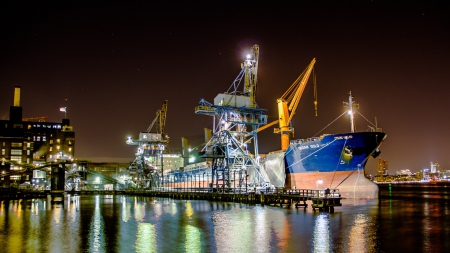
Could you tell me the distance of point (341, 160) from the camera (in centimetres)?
5631

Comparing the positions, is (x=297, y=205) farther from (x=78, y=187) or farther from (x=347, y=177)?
(x=78, y=187)

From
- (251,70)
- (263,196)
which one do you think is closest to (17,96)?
(251,70)

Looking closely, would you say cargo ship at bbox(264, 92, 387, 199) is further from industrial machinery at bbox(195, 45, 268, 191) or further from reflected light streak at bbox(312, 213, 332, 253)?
reflected light streak at bbox(312, 213, 332, 253)

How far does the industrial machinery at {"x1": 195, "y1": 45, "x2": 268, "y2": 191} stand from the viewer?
62.4m

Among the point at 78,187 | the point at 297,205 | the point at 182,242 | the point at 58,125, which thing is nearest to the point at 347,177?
the point at 297,205

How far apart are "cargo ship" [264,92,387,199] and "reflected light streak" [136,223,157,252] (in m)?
33.3

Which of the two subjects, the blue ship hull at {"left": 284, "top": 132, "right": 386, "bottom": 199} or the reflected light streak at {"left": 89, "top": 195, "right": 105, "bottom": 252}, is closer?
the reflected light streak at {"left": 89, "top": 195, "right": 105, "bottom": 252}

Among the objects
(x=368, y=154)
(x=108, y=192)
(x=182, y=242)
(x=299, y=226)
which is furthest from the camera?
(x=108, y=192)

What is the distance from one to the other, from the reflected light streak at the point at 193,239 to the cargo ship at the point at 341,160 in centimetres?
3287

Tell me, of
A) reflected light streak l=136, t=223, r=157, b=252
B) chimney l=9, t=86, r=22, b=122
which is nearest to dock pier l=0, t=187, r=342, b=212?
reflected light streak l=136, t=223, r=157, b=252

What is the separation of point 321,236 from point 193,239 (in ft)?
26.3

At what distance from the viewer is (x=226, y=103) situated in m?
62.7

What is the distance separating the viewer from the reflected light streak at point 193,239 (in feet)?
68.6

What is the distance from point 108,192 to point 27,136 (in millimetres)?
38758
